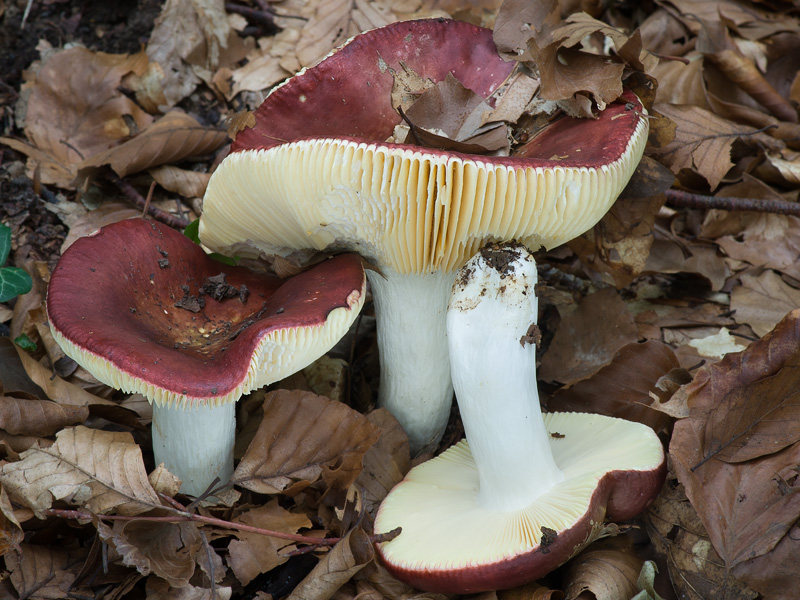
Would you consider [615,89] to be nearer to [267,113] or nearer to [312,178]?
[312,178]

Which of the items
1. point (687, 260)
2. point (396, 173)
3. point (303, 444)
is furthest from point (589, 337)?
point (396, 173)

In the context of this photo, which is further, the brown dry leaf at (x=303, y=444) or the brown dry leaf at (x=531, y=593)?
the brown dry leaf at (x=303, y=444)

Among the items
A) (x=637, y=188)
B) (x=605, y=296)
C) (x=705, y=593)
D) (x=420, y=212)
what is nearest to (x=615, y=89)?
(x=637, y=188)

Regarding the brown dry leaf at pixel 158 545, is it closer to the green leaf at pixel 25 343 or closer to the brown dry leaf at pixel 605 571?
the green leaf at pixel 25 343

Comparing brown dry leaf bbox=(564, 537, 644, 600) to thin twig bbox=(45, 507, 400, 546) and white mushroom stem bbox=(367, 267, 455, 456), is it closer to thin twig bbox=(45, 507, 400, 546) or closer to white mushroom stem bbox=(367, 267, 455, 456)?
thin twig bbox=(45, 507, 400, 546)

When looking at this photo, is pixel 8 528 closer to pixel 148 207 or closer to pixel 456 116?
pixel 148 207

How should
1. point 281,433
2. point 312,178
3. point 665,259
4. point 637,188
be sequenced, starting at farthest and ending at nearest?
point 665,259
point 637,188
point 281,433
point 312,178

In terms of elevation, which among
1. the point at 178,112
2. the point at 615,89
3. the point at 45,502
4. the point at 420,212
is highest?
the point at 615,89

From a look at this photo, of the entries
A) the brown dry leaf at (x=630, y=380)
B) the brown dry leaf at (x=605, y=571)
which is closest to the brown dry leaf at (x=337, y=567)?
the brown dry leaf at (x=605, y=571)
